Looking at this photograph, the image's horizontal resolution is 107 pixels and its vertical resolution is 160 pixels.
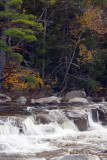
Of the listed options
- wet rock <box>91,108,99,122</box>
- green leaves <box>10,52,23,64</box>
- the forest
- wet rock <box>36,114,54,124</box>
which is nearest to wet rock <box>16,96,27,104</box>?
the forest

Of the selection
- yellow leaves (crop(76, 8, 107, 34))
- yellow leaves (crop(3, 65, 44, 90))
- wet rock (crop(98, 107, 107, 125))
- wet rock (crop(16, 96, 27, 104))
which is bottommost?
wet rock (crop(98, 107, 107, 125))

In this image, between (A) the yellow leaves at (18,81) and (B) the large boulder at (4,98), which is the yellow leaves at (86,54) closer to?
(A) the yellow leaves at (18,81)

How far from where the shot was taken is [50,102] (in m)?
16.5

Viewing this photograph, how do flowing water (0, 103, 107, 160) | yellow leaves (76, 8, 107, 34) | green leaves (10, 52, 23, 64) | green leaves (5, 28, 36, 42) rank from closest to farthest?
flowing water (0, 103, 107, 160)
green leaves (5, 28, 36, 42)
green leaves (10, 52, 23, 64)
yellow leaves (76, 8, 107, 34)

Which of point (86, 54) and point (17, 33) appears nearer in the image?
point (17, 33)

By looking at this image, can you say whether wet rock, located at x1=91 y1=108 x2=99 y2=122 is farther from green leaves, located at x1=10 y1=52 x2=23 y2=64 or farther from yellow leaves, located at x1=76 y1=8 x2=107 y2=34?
yellow leaves, located at x1=76 y1=8 x2=107 y2=34

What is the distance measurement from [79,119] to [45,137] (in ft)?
7.64

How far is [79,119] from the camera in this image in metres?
12.3

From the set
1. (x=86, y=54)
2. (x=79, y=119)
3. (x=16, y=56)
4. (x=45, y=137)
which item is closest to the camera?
(x=45, y=137)

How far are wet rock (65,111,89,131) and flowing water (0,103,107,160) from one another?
0.16 meters

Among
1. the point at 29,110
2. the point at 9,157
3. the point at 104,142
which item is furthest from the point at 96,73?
the point at 9,157

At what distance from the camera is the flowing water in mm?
8469

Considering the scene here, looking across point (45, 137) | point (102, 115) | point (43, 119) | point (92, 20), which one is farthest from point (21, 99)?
point (92, 20)

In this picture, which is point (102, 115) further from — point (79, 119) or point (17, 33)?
point (17, 33)
